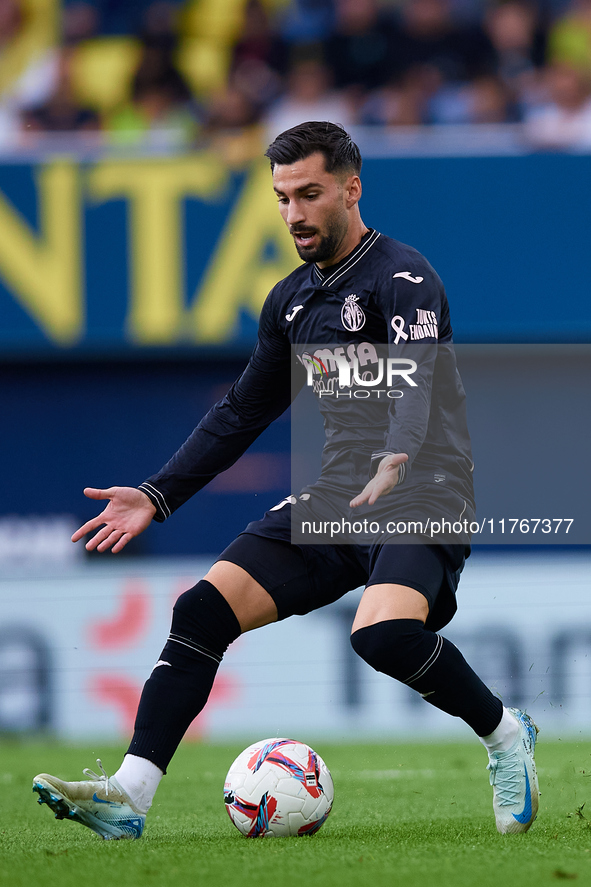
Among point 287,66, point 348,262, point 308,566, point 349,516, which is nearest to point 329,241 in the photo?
point 348,262

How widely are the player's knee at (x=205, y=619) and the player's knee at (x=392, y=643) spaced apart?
44 cm

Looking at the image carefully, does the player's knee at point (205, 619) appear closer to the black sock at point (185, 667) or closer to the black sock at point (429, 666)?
the black sock at point (185, 667)

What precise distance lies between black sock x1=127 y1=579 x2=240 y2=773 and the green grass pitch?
0.34 m

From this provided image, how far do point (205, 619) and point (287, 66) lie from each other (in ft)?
24.2

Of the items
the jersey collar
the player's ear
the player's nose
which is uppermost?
the player's ear

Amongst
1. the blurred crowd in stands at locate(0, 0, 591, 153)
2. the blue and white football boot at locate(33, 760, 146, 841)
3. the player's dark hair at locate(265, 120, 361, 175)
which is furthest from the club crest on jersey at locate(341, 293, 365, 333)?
the blurred crowd in stands at locate(0, 0, 591, 153)

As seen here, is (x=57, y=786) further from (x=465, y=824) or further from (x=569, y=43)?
(x=569, y=43)

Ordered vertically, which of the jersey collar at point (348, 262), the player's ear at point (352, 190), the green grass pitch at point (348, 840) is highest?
the player's ear at point (352, 190)

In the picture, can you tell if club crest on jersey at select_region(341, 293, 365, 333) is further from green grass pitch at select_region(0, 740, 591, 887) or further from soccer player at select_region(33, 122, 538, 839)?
green grass pitch at select_region(0, 740, 591, 887)

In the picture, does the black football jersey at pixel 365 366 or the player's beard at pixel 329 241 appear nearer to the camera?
the black football jersey at pixel 365 366

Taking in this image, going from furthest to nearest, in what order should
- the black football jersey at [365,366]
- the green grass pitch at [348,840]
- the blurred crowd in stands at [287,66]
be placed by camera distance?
the blurred crowd in stands at [287,66], the black football jersey at [365,366], the green grass pitch at [348,840]

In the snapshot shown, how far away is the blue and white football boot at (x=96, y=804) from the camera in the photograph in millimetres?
3408

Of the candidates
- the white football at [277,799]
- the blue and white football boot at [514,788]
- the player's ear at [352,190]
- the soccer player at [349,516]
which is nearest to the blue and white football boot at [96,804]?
the soccer player at [349,516]

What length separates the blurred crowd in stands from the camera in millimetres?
9656
